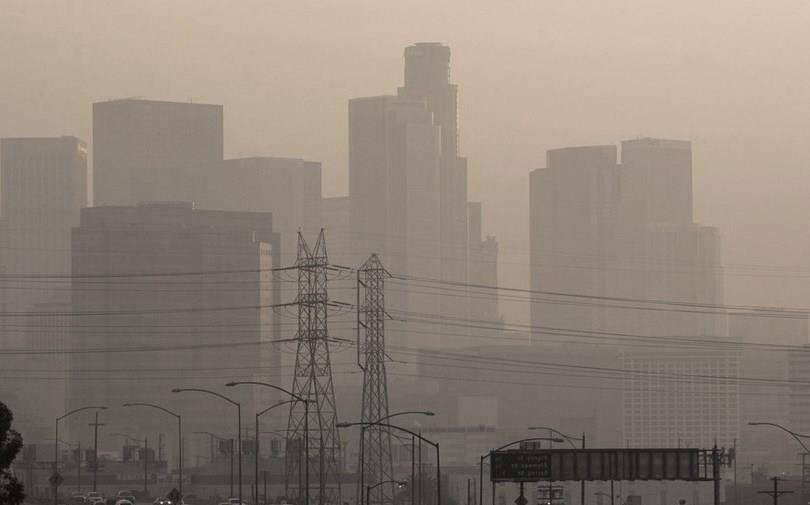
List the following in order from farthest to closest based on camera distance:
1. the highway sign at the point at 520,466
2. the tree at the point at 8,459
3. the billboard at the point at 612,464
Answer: the highway sign at the point at 520,466
the billboard at the point at 612,464
the tree at the point at 8,459

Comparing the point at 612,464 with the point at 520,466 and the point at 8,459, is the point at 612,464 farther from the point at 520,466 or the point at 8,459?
the point at 8,459

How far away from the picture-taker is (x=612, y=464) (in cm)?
12038

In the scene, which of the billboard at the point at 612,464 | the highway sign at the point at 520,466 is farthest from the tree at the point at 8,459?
the highway sign at the point at 520,466

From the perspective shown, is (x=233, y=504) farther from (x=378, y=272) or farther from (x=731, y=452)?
(x=731, y=452)

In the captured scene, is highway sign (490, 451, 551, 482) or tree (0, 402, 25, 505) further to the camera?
highway sign (490, 451, 551, 482)

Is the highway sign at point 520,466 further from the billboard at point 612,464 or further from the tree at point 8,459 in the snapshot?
the tree at point 8,459

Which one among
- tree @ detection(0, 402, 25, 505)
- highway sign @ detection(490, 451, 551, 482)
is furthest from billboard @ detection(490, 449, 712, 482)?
tree @ detection(0, 402, 25, 505)

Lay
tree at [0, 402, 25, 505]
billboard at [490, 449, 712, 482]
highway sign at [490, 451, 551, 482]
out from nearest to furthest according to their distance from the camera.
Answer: tree at [0, 402, 25, 505] < billboard at [490, 449, 712, 482] < highway sign at [490, 451, 551, 482]

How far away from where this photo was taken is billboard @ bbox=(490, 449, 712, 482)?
394 ft

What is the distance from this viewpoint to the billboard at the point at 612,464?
394 feet

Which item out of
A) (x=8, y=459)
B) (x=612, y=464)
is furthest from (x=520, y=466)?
(x=8, y=459)

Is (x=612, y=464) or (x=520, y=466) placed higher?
(x=612, y=464)

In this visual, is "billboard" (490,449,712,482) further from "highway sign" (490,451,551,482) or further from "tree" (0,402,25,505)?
"tree" (0,402,25,505)

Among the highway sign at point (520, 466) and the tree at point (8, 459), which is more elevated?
the tree at point (8, 459)
